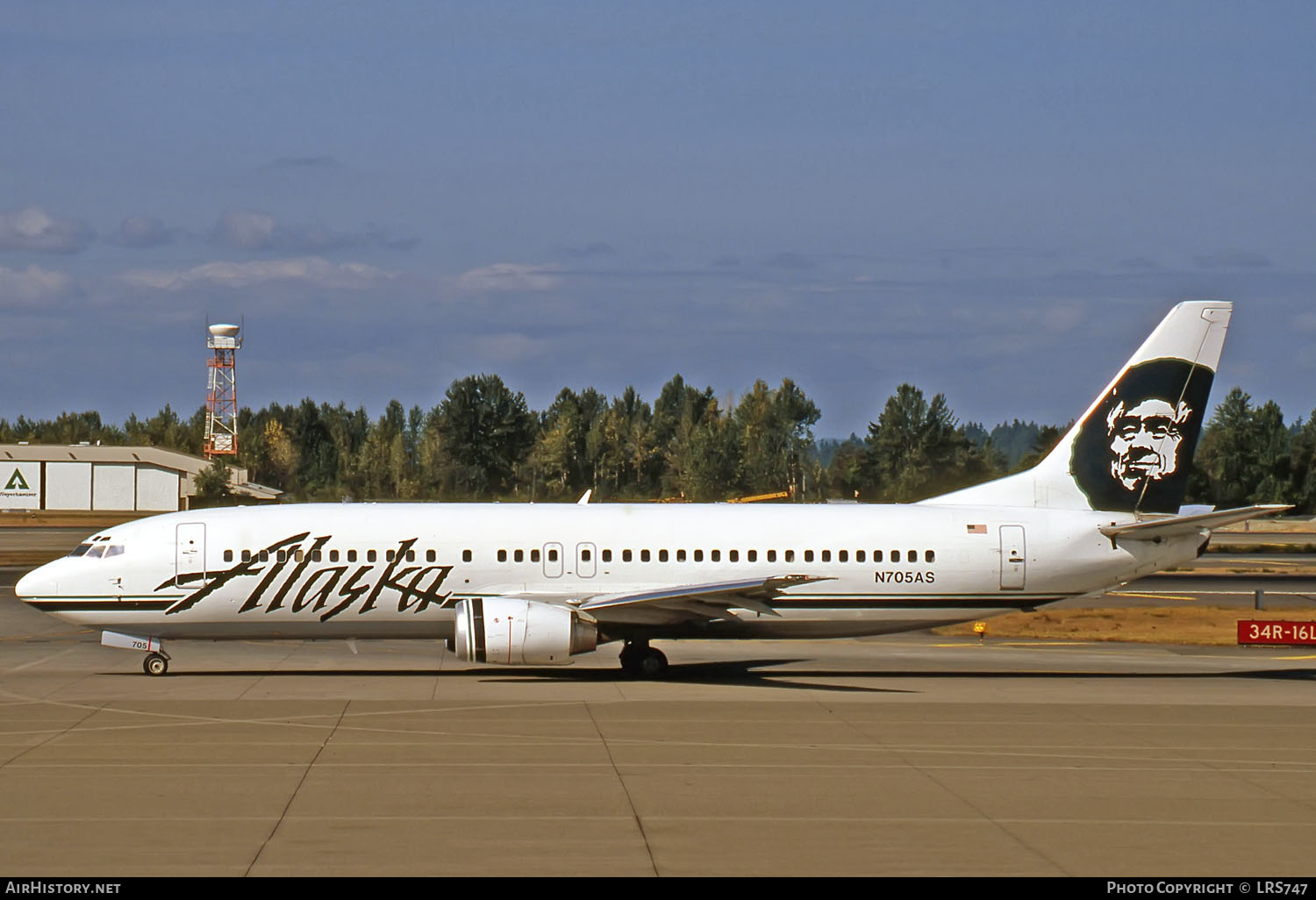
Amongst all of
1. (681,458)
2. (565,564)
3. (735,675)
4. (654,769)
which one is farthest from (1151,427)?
(681,458)

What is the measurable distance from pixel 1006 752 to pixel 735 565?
11224mm

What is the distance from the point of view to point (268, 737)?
23.1 metres

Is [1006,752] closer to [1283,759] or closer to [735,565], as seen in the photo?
[1283,759]

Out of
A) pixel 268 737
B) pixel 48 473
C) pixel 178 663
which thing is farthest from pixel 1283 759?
pixel 48 473

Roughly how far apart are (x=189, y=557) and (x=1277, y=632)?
1136 inches

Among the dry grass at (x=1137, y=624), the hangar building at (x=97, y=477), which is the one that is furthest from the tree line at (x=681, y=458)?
the dry grass at (x=1137, y=624)

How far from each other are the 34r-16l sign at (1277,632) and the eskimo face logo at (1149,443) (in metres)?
8.81

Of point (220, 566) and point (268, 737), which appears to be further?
point (220, 566)

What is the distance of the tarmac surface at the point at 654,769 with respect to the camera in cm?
1516

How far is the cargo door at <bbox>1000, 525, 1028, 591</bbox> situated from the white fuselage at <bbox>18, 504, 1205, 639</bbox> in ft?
0.13

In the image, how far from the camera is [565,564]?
106ft

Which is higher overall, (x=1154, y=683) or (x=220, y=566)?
(x=220, y=566)

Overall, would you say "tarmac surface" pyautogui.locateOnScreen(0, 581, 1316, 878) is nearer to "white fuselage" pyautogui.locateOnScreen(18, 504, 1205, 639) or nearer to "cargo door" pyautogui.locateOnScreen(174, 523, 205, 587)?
"white fuselage" pyautogui.locateOnScreen(18, 504, 1205, 639)

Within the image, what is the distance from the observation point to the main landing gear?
32.5 m
